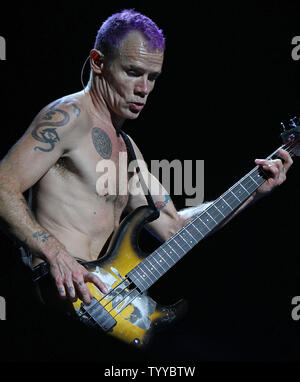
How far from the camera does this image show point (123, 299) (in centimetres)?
183

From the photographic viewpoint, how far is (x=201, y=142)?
125 inches

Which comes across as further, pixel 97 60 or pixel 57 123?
pixel 97 60

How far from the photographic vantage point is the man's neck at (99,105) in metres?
2.19

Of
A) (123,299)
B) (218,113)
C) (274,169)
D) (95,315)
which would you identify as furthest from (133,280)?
(218,113)

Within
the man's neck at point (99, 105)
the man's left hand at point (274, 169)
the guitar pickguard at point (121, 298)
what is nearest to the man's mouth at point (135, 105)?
the man's neck at point (99, 105)

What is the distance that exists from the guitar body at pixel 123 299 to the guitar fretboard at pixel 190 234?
0.05 m

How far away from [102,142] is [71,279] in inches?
31.0

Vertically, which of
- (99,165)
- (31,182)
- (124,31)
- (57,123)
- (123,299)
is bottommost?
(123,299)

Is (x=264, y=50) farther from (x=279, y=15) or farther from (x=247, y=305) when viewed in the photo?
(x=247, y=305)

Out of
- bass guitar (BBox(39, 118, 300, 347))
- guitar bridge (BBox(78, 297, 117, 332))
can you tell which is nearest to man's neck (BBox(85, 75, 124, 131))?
bass guitar (BBox(39, 118, 300, 347))

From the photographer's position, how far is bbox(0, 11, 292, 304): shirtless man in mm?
1637

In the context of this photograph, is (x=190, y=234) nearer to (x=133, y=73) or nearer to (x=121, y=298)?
(x=121, y=298)

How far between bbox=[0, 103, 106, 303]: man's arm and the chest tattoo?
0.19 metres

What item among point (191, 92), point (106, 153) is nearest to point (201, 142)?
point (191, 92)
